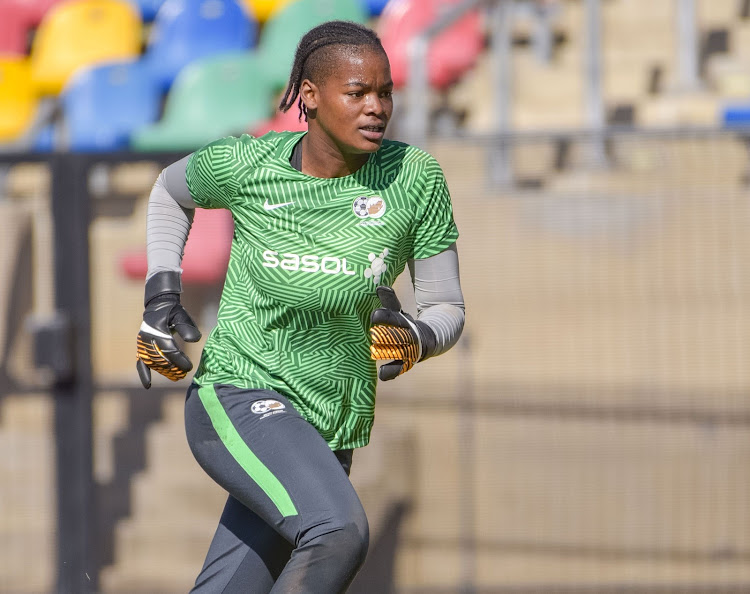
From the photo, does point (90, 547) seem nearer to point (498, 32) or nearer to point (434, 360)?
point (434, 360)

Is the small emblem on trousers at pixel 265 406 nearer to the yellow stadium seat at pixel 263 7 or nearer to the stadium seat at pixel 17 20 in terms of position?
the yellow stadium seat at pixel 263 7

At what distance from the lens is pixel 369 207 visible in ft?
8.71

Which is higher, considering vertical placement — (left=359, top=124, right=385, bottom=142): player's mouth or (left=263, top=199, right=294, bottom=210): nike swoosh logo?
(left=359, top=124, right=385, bottom=142): player's mouth

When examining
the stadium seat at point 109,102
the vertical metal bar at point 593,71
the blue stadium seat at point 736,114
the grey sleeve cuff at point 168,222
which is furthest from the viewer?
the stadium seat at point 109,102

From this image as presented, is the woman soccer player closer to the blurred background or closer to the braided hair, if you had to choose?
the braided hair

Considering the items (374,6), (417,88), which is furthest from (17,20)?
(417,88)

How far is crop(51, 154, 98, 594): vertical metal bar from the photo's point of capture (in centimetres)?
482

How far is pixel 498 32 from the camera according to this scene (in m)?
6.94

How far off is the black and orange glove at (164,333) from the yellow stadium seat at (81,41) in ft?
27.6

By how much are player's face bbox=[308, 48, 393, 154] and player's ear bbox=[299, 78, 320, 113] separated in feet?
0.23

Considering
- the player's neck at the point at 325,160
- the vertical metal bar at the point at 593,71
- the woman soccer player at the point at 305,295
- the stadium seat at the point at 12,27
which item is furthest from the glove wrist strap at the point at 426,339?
the stadium seat at the point at 12,27

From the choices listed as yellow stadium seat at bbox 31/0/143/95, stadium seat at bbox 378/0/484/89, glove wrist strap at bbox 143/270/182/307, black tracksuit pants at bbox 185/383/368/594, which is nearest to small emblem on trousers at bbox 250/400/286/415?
black tracksuit pants at bbox 185/383/368/594

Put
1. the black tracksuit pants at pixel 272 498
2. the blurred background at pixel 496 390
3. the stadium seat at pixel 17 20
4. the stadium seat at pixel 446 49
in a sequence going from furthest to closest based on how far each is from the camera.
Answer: the stadium seat at pixel 17 20, the stadium seat at pixel 446 49, the blurred background at pixel 496 390, the black tracksuit pants at pixel 272 498

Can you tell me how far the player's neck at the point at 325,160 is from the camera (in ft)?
8.84
